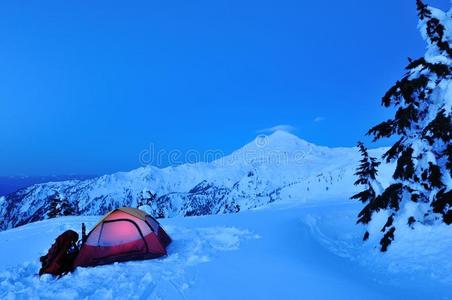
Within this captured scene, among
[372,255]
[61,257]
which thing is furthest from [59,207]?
[372,255]

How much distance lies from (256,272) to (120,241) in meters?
5.16

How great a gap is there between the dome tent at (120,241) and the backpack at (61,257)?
35 centimetres

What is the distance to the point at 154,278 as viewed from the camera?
945 cm

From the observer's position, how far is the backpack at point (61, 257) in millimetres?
10180

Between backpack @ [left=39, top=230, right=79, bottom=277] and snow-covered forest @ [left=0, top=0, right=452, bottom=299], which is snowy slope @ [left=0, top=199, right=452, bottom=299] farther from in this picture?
backpack @ [left=39, top=230, right=79, bottom=277]

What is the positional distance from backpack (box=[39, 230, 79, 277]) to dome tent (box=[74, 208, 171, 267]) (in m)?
0.35

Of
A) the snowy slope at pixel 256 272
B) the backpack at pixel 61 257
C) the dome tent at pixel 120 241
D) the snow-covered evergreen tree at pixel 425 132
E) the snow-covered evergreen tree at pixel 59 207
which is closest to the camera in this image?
the snowy slope at pixel 256 272

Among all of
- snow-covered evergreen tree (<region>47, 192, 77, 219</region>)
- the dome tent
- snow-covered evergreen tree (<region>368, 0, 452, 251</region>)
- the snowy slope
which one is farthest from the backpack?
snow-covered evergreen tree (<region>47, 192, 77, 219</region>)

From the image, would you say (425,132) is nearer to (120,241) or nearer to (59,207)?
(120,241)

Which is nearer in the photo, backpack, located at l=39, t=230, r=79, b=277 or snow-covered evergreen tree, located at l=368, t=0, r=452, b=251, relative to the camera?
backpack, located at l=39, t=230, r=79, b=277

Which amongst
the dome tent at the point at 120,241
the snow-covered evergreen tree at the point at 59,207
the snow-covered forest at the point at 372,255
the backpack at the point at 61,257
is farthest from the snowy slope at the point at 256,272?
the snow-covered evergreen tree at the point at 59,207

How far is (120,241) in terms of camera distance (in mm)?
12156

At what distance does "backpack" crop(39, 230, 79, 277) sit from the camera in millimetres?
10180

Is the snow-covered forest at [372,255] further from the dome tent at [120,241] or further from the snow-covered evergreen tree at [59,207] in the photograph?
the snow-covered evergreen tree at [59,207]
